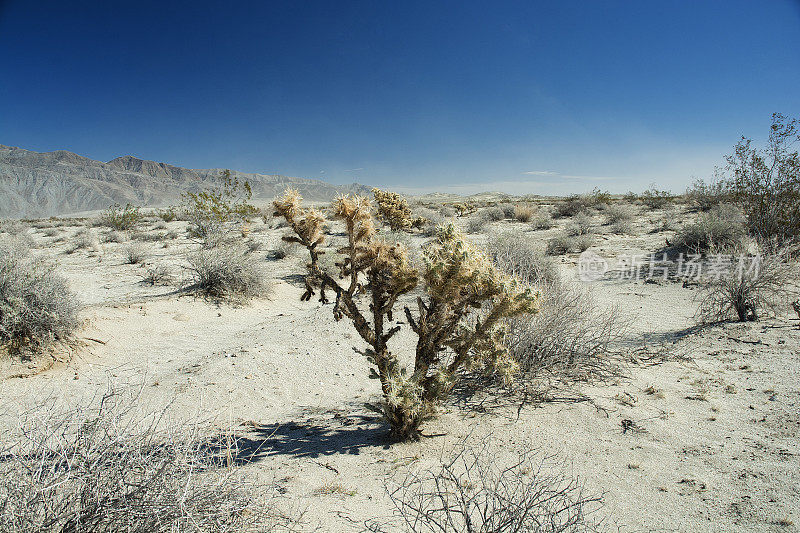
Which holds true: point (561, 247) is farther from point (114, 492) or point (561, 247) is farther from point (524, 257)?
point (114, 492)

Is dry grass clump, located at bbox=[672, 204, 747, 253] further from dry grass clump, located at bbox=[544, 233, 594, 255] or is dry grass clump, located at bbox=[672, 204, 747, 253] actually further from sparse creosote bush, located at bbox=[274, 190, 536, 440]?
sparse creosote bush, located at bbox=[274, 190, 536, 440]

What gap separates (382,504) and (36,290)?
19.7 feet

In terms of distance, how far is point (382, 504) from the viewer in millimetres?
2424

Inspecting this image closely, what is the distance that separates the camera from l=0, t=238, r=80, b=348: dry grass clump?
199 inches

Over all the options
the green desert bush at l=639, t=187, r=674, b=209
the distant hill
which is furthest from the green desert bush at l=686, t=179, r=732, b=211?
the distant hill

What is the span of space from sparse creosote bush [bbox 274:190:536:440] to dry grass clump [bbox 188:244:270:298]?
20.6 feet

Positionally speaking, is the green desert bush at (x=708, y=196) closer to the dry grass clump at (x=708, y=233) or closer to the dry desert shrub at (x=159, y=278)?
the dry grass clump at (x=708, y=233)

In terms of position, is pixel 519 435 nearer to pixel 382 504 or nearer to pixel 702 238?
pixel 382 504

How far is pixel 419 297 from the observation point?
2619 mm

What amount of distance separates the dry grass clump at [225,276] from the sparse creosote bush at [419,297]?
629 centimetres

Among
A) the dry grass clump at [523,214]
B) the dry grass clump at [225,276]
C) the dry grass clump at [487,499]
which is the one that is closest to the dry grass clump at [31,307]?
the dry grass clump at [225,276]

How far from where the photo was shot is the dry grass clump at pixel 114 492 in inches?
61.9

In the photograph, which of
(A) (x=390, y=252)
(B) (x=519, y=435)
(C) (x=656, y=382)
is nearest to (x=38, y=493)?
(A) (x=390, y=252)

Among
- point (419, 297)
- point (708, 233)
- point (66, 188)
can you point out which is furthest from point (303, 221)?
point (66, 188)
